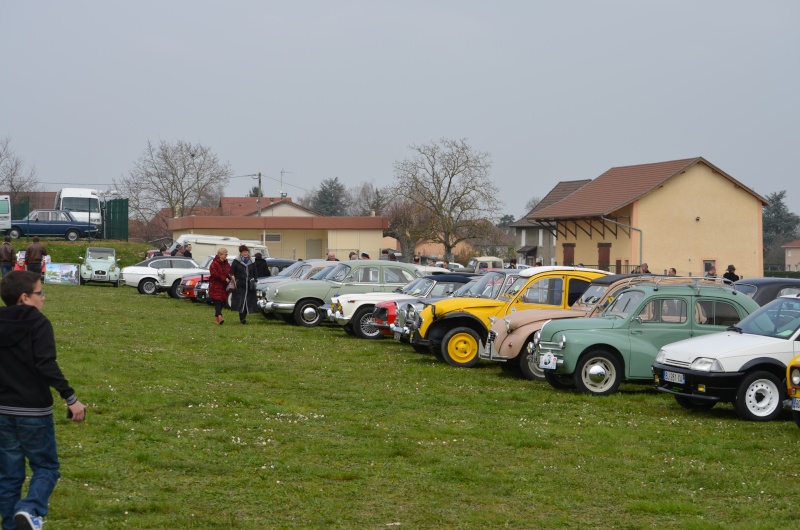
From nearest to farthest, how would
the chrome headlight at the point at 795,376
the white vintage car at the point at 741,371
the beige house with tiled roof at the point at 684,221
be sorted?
the chrome headlight at the point at 795,376 < the white vintage car at the point at 741,371 < the beige house with tiled roof at the point at 684,221

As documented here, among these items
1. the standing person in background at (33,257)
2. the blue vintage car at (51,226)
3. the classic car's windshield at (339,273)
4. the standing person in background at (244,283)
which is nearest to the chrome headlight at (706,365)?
the classic car's windshield at (339,273)

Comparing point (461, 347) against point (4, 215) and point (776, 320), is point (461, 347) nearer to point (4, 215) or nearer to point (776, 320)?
point (776, 320)

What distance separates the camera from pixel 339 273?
24.8 m

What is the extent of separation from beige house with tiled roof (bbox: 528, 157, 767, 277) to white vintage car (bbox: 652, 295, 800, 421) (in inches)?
1512

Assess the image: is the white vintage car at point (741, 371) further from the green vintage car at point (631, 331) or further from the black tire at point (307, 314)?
the black tire at point (307, 314)

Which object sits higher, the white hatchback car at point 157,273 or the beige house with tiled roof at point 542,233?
the beige house with tiled roof at point 542,233

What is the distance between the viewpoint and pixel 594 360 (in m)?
14.0

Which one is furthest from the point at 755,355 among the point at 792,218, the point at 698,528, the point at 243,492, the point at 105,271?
the point at 792,218

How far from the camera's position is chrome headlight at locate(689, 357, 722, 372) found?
12031 millimetres

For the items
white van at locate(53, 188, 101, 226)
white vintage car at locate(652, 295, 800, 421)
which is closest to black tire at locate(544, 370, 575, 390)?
white vintage car at locate(652, 295, 800, 421)

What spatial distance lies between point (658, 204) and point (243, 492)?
153ft

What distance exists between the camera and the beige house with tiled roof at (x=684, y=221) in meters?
51.5

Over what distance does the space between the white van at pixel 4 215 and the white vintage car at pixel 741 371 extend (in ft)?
145

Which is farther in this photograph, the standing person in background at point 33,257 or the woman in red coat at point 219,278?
the standing person in background at point 33,257
